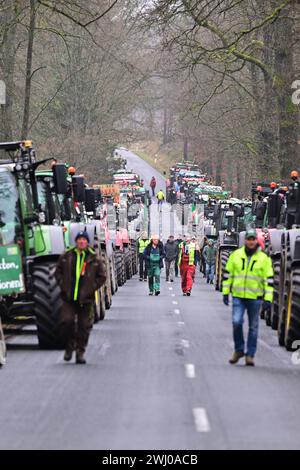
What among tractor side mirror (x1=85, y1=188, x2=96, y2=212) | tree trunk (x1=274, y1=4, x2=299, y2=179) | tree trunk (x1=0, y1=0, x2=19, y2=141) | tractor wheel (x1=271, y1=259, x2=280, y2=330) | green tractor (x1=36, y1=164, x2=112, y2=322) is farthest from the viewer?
tree trunk (x1=274, y1=4, x2=299, y2=179)

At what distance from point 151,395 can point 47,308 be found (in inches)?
205

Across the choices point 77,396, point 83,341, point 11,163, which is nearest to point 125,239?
point 11,163

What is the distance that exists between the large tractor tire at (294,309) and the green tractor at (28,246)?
341 centimetres

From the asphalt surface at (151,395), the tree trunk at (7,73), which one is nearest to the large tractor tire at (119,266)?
the tree trunk at (7,73)

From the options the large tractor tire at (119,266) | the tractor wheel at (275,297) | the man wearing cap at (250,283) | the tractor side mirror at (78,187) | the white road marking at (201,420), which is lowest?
the large tractor tire at (119,266)

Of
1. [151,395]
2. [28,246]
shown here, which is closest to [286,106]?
[28,246]

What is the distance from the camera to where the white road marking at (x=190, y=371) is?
16.6 metres

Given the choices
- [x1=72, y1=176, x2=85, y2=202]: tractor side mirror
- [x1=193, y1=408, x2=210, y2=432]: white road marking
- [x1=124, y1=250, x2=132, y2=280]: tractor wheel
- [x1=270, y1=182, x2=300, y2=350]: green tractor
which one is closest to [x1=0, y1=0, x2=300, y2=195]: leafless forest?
[x1=124, y1=250, x2=132, y2=280]: tractor wheel

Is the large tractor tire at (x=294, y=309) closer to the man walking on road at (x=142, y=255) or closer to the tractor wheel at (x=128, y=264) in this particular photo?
the man walking on road at (x=142, y=255)

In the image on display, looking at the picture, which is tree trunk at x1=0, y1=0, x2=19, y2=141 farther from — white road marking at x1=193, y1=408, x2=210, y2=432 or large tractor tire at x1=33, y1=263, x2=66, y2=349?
white road marking at x1=193, y1=408, x2=210, y2=432

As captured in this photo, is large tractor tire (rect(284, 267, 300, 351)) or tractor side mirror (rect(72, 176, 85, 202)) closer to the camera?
large tractor tire (rect(284, 267, 300, 351))

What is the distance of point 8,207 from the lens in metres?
20.6

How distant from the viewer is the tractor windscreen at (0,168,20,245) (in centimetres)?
2042

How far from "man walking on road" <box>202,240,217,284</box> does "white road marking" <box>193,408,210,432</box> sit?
33136 millimetres
